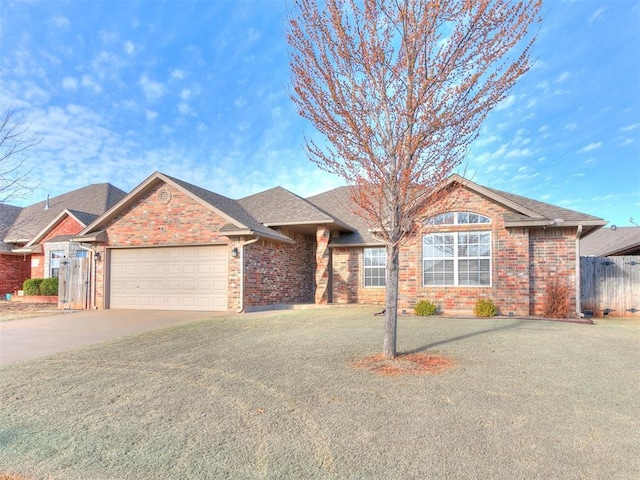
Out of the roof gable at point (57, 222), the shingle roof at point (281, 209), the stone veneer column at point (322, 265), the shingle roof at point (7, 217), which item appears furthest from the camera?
the shingle roof at point (7, 217)

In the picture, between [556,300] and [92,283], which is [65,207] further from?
[556,300]

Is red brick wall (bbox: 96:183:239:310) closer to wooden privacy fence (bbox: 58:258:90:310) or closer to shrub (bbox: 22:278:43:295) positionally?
wooden privacy fence (bbox: 58:258:90:310)

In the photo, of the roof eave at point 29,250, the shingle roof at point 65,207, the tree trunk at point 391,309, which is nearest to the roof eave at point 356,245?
the tree trunk at point 391,309

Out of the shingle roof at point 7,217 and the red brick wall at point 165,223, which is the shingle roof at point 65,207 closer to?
the shingle roof at point 7,217

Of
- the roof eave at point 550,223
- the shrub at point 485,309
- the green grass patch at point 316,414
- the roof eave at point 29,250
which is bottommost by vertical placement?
the green grass patch at point 316,414

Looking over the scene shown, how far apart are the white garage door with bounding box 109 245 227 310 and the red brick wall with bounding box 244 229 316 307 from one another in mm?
927

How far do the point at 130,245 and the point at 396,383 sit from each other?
12775 mm

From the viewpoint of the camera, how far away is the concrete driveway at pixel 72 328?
7.87 metres

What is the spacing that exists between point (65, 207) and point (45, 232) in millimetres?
4803

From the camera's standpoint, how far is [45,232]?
19.5 meters

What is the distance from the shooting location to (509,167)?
14.8 meters

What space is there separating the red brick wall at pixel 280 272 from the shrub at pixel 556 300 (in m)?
9.24

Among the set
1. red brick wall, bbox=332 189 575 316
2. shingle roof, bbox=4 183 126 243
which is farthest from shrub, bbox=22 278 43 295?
red brick wall, bbox=332 189 575 316

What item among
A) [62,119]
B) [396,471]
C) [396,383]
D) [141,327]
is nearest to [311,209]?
[141,327]
